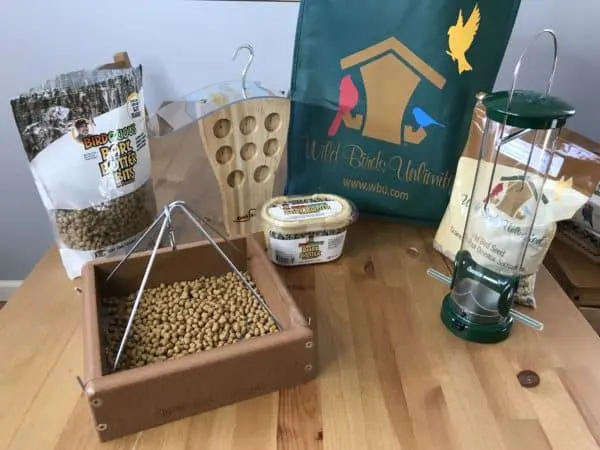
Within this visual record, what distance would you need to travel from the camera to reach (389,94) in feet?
2.96

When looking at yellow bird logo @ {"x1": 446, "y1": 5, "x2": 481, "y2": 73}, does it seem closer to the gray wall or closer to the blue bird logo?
the blue bird logo

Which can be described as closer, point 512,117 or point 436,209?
point 512,117

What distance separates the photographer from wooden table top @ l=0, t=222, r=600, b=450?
2.07 feet

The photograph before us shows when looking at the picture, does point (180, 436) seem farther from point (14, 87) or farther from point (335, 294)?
point (14, 87)

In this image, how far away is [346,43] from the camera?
2.88 ft

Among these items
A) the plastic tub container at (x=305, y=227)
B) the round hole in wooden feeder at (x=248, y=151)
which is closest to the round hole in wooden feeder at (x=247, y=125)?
the round hole in wooden feeder at (x=248, y=151)

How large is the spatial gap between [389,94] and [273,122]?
197 mm

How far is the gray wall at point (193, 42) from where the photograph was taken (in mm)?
1115

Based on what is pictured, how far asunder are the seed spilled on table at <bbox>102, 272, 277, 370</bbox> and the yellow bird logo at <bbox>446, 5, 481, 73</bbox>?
472 mm

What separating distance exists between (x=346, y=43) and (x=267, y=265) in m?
0.38

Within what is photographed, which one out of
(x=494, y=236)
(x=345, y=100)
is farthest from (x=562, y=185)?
(x=345, y=100)

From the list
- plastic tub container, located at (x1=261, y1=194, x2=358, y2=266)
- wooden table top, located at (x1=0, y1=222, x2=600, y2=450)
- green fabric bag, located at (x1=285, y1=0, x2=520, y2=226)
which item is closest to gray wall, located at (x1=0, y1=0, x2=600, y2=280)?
green fabric bag, located at (x1=285, y1=0, x2=520, y2=226)

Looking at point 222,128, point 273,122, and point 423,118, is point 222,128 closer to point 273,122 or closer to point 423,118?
point 273,122

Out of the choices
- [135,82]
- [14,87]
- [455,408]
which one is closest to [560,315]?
[455,408]
